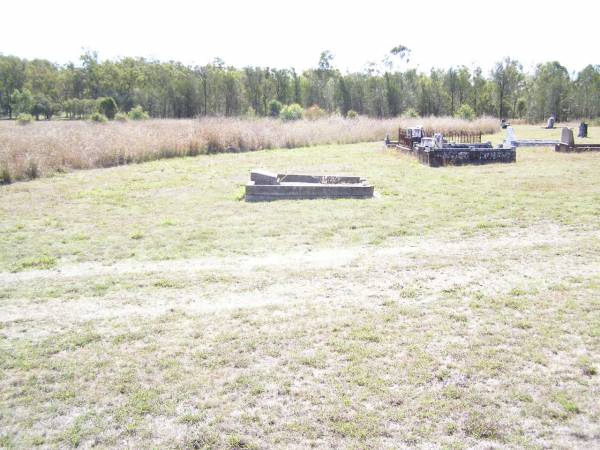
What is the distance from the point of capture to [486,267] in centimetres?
635

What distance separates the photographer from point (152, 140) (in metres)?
19.6

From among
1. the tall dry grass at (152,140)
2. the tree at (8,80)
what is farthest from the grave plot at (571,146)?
the tree at (8,80)

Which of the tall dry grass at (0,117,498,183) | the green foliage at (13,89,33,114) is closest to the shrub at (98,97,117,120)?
the green foliage at (13,89,33,114)

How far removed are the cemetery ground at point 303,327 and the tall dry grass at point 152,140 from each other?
610cm

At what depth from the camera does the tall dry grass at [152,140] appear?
15.2 meters

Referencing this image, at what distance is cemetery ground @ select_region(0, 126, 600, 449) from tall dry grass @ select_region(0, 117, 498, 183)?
6.10 metres

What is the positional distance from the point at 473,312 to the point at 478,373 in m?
1.22

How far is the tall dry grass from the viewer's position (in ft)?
49.9

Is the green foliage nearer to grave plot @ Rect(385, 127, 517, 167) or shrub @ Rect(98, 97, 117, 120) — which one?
shrub @ Rect(98, 97, 117, 120)

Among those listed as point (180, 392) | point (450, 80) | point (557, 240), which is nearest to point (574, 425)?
point (180, 392)

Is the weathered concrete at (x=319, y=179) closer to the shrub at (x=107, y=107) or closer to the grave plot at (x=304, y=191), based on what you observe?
the grave plot at (x=304, y=191)

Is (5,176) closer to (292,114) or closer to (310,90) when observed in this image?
(292,114)

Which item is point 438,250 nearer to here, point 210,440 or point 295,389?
point 295,389

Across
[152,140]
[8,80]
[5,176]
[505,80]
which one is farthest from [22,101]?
[505,80]
